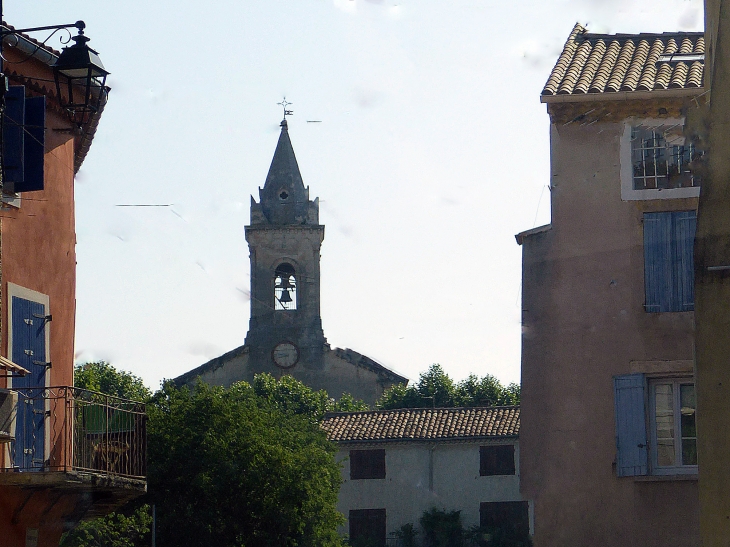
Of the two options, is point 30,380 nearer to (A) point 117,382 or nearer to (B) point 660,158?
(B) point 660,158

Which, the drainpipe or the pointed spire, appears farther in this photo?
the pointed spire

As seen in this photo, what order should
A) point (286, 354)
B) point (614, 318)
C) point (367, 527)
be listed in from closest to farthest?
1. point (614, 318)
2. point (367, 527)
3. point (286, 354)

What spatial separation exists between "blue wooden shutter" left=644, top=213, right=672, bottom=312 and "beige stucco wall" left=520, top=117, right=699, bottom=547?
0.36ft

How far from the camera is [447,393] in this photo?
241ft

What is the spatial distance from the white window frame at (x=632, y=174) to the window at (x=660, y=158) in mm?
41

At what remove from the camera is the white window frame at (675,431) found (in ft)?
52.4

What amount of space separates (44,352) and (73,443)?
1.21 meters

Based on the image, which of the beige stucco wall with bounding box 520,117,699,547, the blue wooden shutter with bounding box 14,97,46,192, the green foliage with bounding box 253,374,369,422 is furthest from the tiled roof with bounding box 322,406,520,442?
the blue wooden shutter with bounding box 14,97,46,192

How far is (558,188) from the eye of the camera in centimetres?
1747

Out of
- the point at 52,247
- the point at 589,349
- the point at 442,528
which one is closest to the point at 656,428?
the point at 589,349

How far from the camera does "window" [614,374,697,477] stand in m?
16.0

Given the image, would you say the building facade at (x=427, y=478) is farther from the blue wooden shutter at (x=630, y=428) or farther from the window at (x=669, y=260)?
the blue wooden shutter at (x=630, y=428)

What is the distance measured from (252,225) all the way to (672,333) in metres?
53.7

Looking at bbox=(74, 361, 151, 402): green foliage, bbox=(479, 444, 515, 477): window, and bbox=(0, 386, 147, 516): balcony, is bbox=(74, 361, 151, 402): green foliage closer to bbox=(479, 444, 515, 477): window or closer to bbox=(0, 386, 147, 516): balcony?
bbox=(479, 444, 515, 477): window
